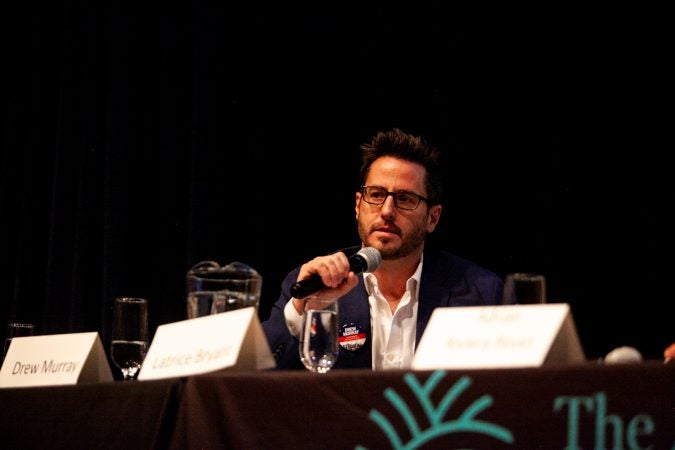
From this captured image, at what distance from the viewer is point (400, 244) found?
2.30 meters

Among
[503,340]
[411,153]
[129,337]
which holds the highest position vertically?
[411,153]

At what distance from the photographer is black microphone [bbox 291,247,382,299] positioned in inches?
54.8

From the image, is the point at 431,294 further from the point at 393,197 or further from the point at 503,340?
the point at 503,340

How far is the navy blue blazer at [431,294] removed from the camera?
2.04 metres

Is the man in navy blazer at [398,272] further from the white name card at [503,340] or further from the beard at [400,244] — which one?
the white name card at [503,340]

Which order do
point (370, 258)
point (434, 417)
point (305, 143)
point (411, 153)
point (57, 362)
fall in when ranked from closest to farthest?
point (434, 417), point (57, 362), point (370, 258), point (411, 153), point (305, 143)

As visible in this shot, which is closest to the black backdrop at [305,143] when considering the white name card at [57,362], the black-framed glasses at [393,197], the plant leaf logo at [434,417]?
the black-framed glasses at [393,197]

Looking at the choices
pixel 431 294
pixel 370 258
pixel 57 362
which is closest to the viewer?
pixel 57 362

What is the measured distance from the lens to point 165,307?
2791mm

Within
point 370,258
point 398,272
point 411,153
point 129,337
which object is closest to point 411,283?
point 398,272

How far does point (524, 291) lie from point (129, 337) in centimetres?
75

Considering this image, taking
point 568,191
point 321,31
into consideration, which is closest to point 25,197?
point 321,31

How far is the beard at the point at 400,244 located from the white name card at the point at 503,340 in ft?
4.18

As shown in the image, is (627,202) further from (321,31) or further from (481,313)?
(481,313)
